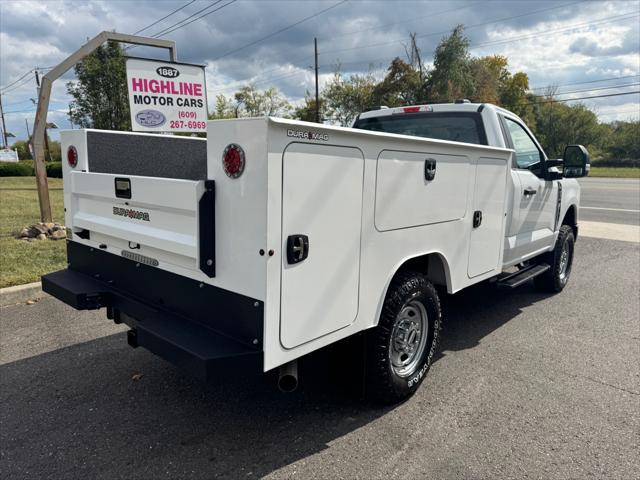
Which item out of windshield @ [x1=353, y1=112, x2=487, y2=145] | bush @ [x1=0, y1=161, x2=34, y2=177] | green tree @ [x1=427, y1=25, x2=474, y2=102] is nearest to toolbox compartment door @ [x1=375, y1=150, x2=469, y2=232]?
windshield @ [x1=353, y1=112, x2=487, y2=145]

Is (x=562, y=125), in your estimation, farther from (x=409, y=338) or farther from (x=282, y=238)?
(x=282, y=238)

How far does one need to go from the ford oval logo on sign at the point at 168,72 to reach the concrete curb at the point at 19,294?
3978 mm

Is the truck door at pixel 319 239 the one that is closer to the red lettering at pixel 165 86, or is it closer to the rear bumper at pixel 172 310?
the rear bumper at pixel 172 310

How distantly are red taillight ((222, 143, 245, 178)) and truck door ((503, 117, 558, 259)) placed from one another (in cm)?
310

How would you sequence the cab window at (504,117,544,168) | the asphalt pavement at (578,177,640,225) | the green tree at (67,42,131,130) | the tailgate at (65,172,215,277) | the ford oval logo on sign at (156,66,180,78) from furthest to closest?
the green tree at (67,42,131,130)
the asphalt pavement at (578,177,640,225)
the ford oval logo on sign at (156,66,180,78)
the cab window at (504,117,544,168)
the tailgate at (65,172,215,277)

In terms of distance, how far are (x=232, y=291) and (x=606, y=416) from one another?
8.59ft

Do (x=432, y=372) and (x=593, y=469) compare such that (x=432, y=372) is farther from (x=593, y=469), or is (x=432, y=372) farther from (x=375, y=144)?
(x=375, y=144)

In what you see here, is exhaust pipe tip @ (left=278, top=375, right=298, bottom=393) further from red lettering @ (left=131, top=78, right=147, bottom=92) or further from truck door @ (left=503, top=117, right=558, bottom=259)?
red lettering @ (left=131, top=78, right=147, bottom=92)

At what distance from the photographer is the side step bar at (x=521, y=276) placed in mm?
4582

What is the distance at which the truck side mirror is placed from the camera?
5.13 meters

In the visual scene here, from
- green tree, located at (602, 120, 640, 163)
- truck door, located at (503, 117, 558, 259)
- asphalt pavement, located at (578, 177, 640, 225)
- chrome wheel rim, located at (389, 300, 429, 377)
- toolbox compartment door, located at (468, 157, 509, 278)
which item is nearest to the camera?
chrome wheel rim, located at (389, 300, 429, 377)

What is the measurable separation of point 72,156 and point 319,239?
2213 mm

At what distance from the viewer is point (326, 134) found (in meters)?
2.37

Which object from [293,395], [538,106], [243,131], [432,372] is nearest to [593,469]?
[432,372]
